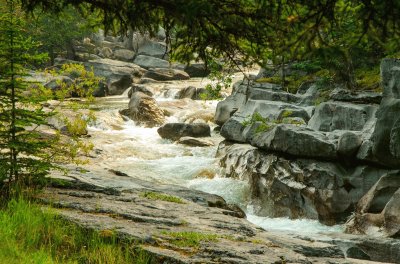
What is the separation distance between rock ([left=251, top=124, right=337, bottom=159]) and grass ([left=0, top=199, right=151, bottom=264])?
374 inches

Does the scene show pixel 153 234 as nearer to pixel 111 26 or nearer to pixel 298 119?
pixel 111 26

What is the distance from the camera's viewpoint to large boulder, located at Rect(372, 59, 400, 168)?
37.7 feet

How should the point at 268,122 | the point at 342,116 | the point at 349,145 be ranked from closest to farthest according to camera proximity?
the point at 349,145 < the point at 342,116 < the point at 268,122

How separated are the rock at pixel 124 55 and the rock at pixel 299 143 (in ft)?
142

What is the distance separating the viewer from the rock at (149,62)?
51.2m

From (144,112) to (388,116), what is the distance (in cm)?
1668

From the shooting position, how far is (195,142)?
2128 centimetres

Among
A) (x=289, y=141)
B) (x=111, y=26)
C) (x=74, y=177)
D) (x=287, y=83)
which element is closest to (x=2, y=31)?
(x=111, y=26)

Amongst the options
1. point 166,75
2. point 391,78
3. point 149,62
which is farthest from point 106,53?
point 391,78

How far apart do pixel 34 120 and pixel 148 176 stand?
9.48 meters

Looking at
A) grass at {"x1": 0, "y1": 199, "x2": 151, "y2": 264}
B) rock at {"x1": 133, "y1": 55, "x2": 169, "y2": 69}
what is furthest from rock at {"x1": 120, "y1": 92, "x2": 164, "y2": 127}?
rock at {"x1": 133, "y1": 55, "x2": 169, "y2": 69}

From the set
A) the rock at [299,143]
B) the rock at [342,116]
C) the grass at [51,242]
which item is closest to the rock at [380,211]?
the rock at [299,143]

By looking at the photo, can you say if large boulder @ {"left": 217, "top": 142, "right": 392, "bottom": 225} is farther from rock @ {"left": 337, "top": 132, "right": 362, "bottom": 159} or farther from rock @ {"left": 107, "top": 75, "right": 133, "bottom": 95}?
rock @ {"left": 107, "top": 75, "right": 133, "bottom": 95}

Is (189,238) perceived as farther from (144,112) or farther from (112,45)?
(112,45)
